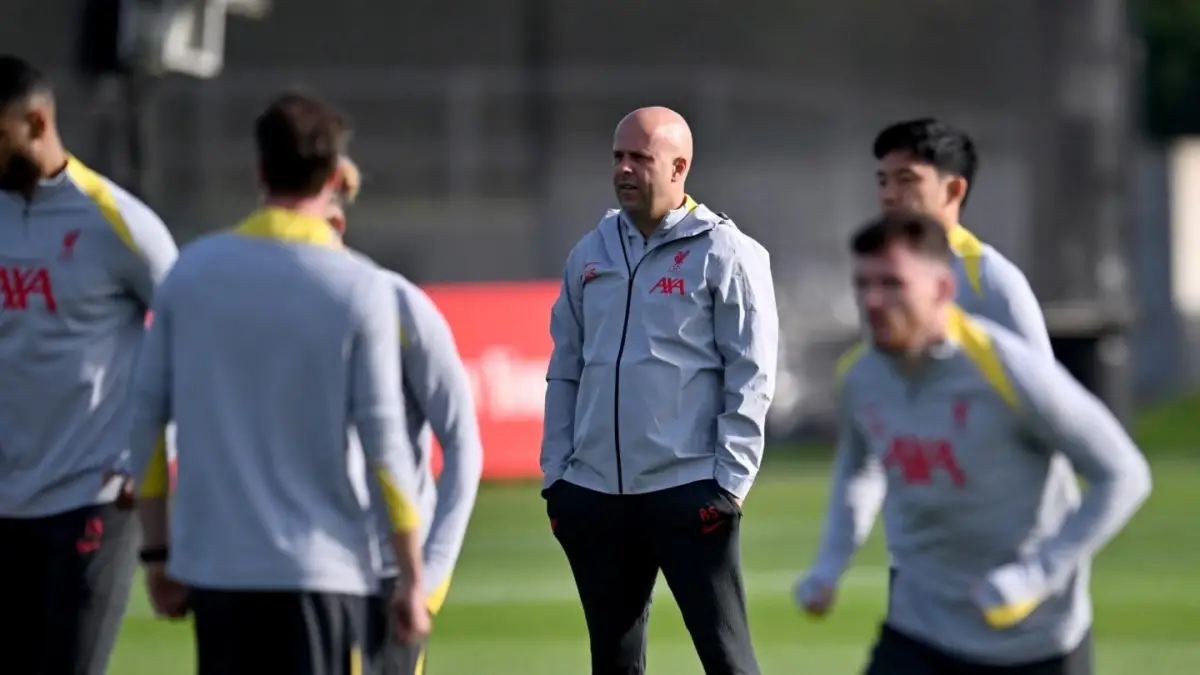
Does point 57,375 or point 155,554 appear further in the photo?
point 57,375

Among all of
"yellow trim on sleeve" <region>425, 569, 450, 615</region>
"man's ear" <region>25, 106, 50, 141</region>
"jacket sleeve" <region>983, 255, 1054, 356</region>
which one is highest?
"man's ear" <region>25, 106, 50, 141</region>

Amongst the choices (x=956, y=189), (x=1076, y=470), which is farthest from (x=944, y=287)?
(x=956, y=189)

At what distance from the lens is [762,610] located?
13.3 metres

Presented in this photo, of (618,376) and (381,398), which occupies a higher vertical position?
(381,398)

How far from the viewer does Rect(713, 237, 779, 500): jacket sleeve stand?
6949 millimetres

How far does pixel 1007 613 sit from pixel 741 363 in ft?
6.77

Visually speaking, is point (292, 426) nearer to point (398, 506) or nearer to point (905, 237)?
point (398, 506)

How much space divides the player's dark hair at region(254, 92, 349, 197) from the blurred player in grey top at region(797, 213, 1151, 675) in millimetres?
1145

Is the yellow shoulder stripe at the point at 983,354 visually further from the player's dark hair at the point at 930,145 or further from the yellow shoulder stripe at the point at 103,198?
the yellow shoulder stripe at the point at 103,198

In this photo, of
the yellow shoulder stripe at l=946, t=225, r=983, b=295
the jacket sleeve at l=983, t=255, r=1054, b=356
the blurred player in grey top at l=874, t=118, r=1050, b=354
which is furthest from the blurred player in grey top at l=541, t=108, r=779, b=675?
the jacket sleeve at l=983, t=255, r=1054, b=356

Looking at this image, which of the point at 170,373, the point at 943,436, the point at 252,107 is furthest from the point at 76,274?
the point at 252,107

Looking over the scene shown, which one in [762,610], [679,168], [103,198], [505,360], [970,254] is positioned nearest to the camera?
[970,254]

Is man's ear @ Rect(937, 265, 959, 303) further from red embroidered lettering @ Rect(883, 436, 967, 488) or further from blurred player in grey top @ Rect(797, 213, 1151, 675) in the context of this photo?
red embroidered lettering @ Rect(883, 436, 967, 488)

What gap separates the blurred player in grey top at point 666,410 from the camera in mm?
6965
